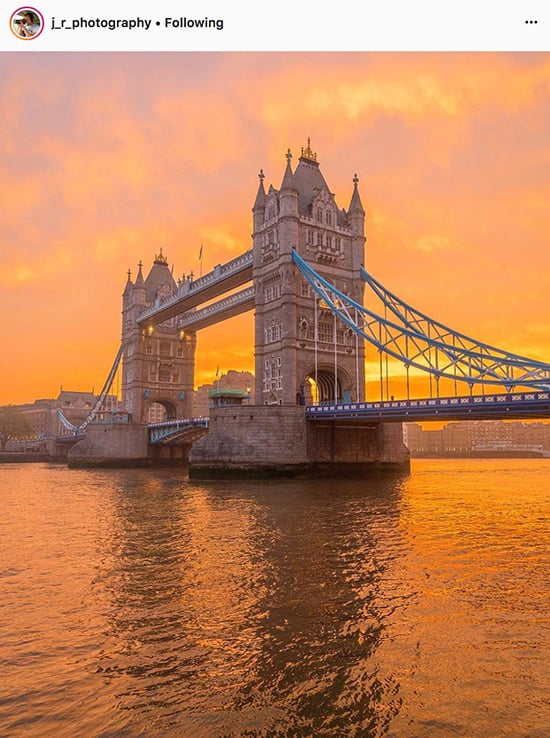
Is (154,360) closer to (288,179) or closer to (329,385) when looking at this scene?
(329,385)

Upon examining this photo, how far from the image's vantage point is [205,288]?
60906 mm

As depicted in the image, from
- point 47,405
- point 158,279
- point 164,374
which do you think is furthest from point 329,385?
point 47,405

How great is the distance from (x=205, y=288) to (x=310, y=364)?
19.2 meters

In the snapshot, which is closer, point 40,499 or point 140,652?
point 140,652

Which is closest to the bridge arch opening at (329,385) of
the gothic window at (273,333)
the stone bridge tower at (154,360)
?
the gothic window at (273,333)

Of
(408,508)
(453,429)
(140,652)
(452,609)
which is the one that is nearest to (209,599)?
(140,652)

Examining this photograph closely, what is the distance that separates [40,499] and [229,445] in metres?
14.7

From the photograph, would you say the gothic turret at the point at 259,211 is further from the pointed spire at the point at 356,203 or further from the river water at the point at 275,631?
the river water at the point at 275,631

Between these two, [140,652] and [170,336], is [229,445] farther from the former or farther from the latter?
[170,336]

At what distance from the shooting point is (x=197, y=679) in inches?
277

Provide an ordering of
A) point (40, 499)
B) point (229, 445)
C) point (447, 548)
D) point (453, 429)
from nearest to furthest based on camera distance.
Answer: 1. point (447, 548)
2. point (40, 499)
3. point (229, 445)
4. point (453, 429)
